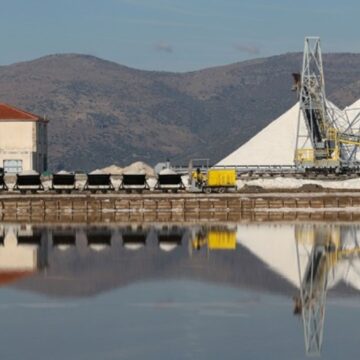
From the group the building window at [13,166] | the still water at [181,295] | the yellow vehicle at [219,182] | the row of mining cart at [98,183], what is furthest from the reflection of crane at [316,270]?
the building window at [13,166]

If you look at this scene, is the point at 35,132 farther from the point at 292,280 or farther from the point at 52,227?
the point at 292,280

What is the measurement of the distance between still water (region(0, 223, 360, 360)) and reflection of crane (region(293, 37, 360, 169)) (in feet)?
116

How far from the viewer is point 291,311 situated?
75.5 ft

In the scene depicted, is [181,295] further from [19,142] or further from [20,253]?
[19,142]

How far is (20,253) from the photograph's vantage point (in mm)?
34781

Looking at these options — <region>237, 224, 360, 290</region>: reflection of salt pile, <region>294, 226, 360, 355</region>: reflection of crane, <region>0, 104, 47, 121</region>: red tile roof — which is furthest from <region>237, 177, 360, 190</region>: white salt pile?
<region>294, 226, 360, 355</region>: reflection of crane

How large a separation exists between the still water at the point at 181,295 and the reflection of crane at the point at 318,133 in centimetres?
3549

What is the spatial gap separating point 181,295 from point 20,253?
10462mm

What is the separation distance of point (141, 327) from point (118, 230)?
71.3ft

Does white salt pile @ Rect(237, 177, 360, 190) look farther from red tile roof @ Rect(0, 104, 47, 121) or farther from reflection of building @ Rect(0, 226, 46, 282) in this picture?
reflection of building @ Rect(0, 226, 46, 282)

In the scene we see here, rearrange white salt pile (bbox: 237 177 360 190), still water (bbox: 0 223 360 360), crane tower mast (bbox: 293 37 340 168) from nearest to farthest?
still water (bbox: 0 223 360 360), white salt pile (bbox: 237 177 360 190), crane tower mast (bbox: 293 37 340 168)

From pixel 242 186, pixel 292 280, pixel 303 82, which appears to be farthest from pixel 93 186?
pixel 292 280

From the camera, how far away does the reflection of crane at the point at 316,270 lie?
68.9 ft

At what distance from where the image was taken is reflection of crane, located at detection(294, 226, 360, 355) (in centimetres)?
2100
